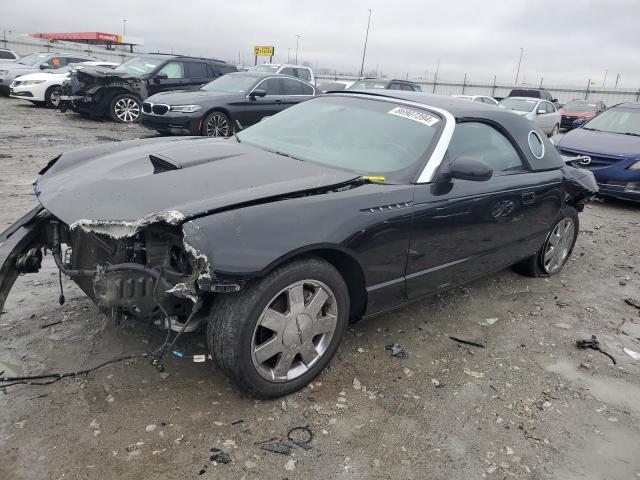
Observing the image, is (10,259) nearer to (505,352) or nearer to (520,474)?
(520,474)

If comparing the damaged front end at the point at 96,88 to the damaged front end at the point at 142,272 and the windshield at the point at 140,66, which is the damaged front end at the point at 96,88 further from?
the damaged front end at the point at 142,272

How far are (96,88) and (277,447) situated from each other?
11816 mm

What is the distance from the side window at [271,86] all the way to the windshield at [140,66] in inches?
136

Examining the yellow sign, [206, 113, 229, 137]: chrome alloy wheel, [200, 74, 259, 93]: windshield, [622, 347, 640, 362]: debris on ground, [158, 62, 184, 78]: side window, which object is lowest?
[622, 347, 640, 362]: debris on ground

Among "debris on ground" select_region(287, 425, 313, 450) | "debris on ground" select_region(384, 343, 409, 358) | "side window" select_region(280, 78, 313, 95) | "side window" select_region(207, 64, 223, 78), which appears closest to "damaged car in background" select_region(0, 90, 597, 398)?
"debris on ground" select_region(287, 425, 313, 450)

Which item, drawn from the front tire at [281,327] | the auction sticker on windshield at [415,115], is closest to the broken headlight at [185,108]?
the auction sticker on windshield at [415,115]

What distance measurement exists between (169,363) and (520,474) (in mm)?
1925

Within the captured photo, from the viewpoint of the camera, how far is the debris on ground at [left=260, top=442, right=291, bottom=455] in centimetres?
229

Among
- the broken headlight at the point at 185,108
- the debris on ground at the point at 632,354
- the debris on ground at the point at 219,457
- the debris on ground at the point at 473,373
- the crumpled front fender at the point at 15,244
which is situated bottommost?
the debris on ground at the point at 219,457

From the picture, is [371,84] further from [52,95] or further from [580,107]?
[580,107]

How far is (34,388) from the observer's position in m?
2.57

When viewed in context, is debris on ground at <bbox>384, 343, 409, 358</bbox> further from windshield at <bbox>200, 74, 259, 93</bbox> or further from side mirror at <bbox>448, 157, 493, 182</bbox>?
windshield at <bbox>200, 74, 259, 93</bbox>

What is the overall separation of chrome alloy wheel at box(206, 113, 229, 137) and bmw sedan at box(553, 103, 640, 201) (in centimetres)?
621

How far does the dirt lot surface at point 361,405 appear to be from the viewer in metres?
2.24
